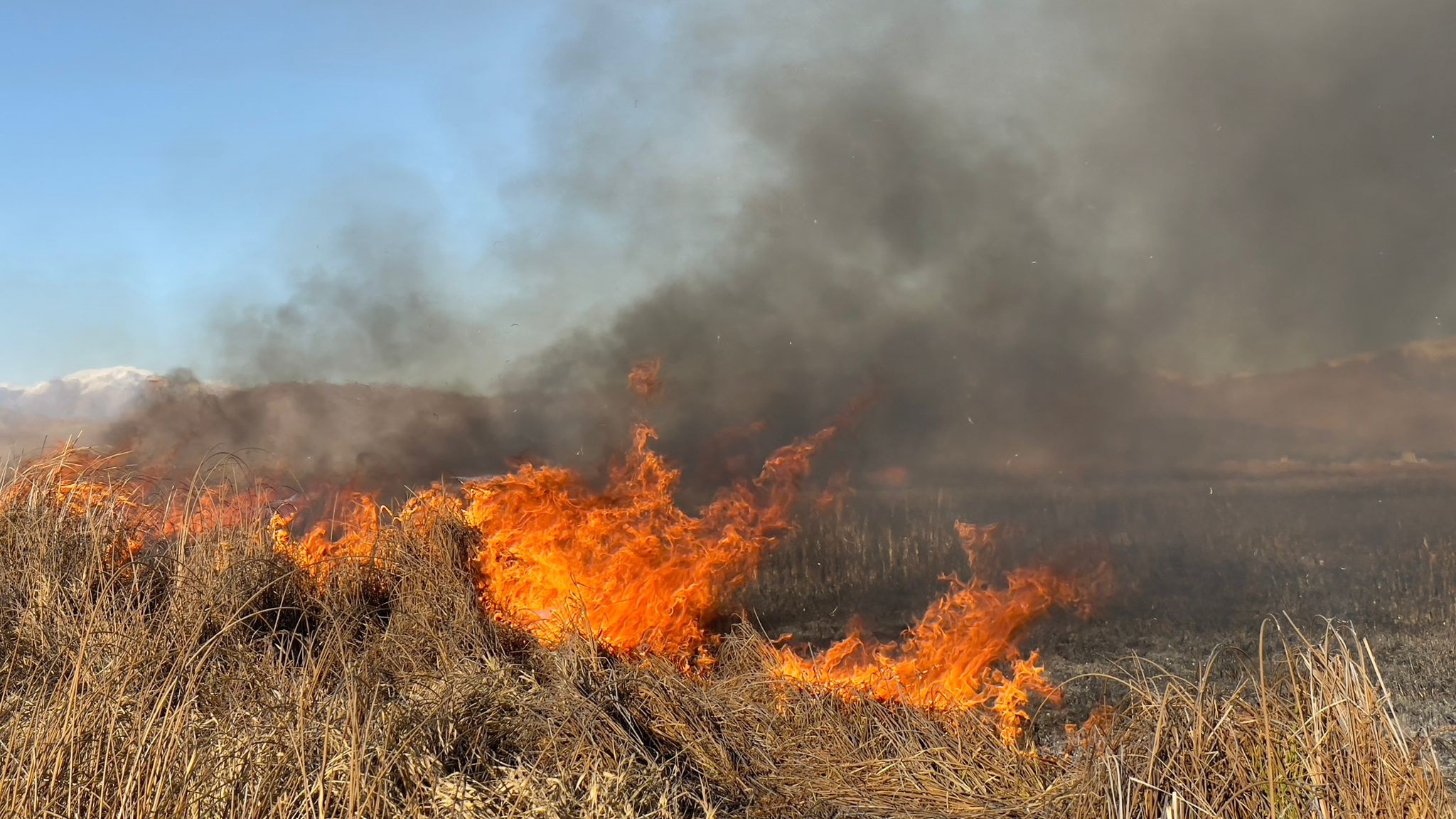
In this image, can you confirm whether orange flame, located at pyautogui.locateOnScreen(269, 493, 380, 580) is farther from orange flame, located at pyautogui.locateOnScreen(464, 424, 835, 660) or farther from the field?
orange flame, located at pyautogui.locateOnScreen(464, 424, 835, 660)

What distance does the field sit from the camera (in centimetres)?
513

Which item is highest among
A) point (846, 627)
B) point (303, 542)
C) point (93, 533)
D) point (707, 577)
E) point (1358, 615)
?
point (93, 533)

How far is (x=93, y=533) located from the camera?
30.8 feet

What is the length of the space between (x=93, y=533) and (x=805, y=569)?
10061 mm

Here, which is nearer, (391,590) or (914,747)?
(914,747)

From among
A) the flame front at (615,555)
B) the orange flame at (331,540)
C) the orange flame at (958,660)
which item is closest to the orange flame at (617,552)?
the flame front at (615,555)

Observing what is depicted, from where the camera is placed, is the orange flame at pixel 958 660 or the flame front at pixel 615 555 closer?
the orange flame at pixel 958 660

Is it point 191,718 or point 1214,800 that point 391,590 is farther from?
point 1214,800

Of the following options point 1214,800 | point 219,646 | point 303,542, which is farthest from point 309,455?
point 1214,800

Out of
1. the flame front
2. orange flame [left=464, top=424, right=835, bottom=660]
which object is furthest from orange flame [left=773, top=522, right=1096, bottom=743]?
orange flame [left=464, top=424, right=835, bottom=660]

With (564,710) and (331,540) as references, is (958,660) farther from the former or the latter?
(331,540)

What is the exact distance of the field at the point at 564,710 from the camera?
5.13 meters

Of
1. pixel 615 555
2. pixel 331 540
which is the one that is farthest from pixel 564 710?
pixel 331 540

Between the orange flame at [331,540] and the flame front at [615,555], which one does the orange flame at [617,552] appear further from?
the orange flame at [331,540]
